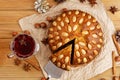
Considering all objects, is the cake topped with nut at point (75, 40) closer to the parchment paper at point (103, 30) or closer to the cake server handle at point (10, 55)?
the parchment paper at point (103, 30)

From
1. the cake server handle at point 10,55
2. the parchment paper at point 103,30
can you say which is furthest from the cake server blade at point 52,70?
the cake server handle at point 10,55

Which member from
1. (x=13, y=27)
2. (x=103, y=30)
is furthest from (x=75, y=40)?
(x=13, y=27)

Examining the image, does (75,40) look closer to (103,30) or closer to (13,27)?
(103,30)

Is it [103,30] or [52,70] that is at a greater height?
[103,30]

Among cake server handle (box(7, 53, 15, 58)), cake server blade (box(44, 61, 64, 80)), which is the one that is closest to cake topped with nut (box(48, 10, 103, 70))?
cake server blade (box(44, 61, 64, 80))

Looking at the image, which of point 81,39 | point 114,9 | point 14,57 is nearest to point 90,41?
point 81,39
